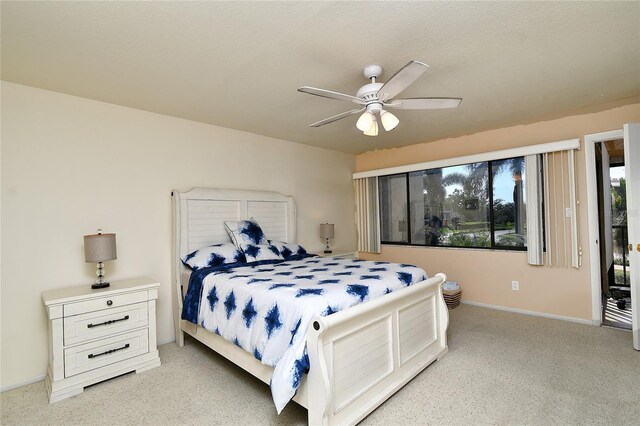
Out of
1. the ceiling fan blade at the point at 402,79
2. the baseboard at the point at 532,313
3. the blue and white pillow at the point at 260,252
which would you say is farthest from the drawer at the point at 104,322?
the baseboard at the point at 532,313

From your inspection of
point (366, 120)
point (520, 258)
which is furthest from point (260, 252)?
point (520, 258)

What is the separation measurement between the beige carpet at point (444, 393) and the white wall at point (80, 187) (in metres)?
0.58

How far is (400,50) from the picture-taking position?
2.09 metres

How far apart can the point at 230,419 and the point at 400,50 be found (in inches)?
102

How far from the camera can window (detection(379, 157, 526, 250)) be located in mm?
3979

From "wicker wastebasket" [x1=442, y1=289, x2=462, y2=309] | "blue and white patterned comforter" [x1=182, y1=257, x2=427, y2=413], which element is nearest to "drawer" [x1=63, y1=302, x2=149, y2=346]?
"blue and white patterned comforter" [x1=182, y1=257, x2=427, y2=413]

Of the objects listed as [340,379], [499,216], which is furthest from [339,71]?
[499,216]

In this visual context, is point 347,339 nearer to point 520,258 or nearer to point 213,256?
point 213,256

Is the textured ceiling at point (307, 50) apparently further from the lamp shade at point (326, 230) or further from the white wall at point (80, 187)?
the lamp shade at point (326, 230)

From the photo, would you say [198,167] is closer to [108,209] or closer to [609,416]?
[108,209]

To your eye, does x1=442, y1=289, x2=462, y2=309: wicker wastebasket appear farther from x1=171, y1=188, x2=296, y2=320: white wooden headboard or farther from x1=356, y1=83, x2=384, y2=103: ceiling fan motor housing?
x1=356, y1=83, x2=384, y2=103: ceiling fan motor housing

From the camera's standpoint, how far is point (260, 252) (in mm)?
3406

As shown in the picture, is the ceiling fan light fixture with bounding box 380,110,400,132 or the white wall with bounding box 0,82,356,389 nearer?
the ceiling fan light fixture with bounding box 380,110,400,132

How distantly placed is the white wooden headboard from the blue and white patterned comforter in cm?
52
